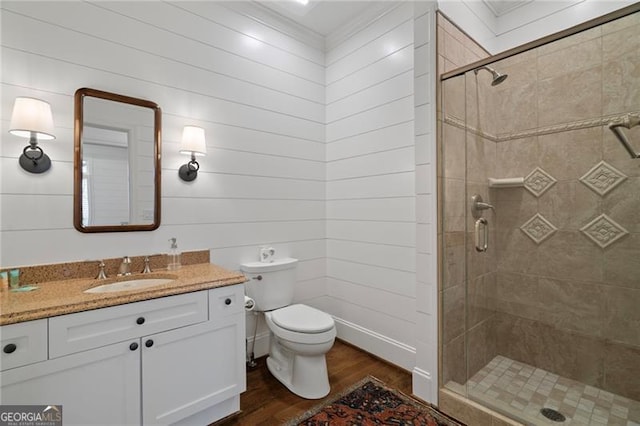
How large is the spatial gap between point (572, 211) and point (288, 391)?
87.5 inches

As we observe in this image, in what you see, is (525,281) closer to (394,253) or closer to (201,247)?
(394,253)

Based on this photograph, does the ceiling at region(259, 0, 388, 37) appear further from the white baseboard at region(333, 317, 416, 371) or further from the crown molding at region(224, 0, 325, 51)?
the white baseboard at region(333, 317, 416, 371)

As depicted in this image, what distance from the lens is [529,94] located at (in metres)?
2.06

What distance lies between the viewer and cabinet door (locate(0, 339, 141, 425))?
113cm

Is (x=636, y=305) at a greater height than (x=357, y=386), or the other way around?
(x=636, y=305)

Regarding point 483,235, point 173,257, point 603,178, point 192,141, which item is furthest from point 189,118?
point 603,178

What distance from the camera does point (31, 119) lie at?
144cm

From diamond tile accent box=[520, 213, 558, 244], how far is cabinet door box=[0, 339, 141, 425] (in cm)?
252

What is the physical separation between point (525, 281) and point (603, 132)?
108 centimetres

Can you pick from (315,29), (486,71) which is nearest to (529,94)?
(486,71)

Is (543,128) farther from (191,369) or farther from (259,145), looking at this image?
(191,369)

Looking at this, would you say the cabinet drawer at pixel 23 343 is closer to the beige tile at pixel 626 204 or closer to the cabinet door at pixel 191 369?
the cabinet door at pixel 191 369

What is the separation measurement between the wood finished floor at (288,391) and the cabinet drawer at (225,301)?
25.4 inches

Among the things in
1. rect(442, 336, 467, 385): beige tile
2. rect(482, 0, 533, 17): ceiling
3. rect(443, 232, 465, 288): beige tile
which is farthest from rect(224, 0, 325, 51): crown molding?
rect(442, 336, 467, 385): beige tile
